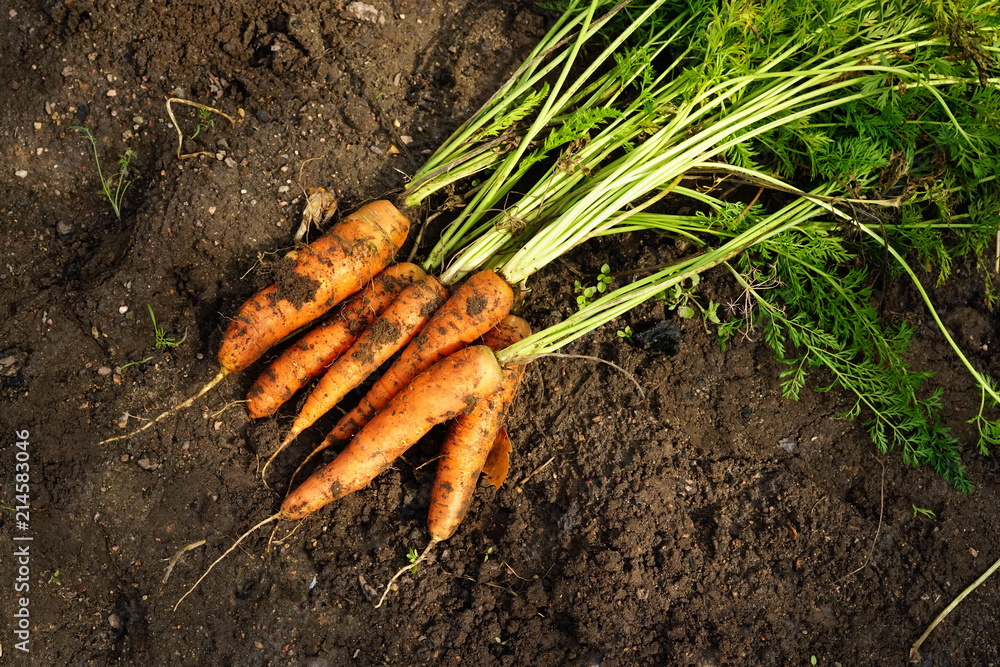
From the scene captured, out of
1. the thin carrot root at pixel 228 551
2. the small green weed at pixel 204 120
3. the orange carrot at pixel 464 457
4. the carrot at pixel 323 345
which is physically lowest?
the orange carrot at pixel 464 457

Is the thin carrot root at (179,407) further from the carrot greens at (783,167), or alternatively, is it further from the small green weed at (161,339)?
the carrot greens at (783,167)

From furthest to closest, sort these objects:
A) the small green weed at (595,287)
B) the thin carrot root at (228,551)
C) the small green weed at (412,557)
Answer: the small green weed at (595,287) < the small green weed at (412,557) < the thin carrot root at (228,551)

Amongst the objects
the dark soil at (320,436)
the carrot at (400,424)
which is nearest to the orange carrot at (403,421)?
the carrot at (400,424)

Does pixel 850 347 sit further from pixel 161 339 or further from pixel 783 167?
pixel 161 339

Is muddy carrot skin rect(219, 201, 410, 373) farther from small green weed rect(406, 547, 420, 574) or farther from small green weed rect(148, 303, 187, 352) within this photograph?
small green weed rect(406, 547, 420, 574)

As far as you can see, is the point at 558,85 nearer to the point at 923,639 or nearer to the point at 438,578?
the point at 438,578

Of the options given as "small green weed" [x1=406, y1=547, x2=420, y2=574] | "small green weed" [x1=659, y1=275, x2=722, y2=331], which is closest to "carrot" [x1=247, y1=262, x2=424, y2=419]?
"small green weed" [x1=406, y1=547, x2=420, y2=574]

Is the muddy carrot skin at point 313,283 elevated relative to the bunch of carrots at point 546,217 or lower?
elevated
